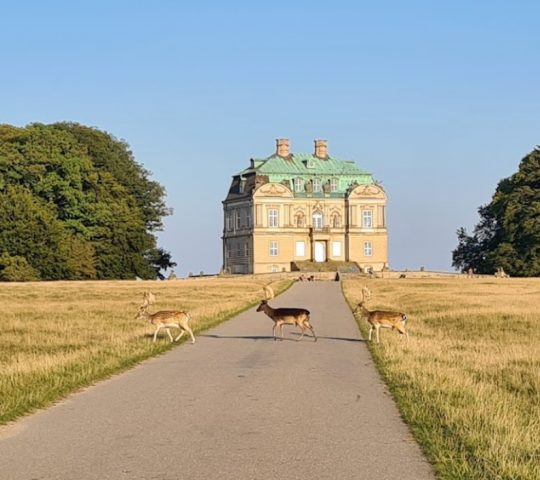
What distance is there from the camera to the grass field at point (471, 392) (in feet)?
29.2

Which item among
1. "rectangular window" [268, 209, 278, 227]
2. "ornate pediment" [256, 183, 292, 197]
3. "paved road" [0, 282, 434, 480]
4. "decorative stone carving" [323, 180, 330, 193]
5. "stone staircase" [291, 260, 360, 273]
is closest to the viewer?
"paved road" [0, 282, 434, 480]

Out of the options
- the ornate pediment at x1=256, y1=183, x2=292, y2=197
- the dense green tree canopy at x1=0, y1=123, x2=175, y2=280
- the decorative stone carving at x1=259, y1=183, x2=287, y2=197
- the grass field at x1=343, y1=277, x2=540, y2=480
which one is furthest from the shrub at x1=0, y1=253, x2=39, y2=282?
the grass field at x1=343, y1=277, x2=540, y2=480

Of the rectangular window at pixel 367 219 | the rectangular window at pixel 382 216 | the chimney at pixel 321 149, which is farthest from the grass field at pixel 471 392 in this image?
the chimney at pixel 321 149

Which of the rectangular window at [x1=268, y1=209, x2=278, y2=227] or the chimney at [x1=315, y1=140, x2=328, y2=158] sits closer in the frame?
the rectangular window at [x1=268, y1=209, x2=278, y2=227]

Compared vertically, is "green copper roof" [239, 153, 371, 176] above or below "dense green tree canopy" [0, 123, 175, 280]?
above

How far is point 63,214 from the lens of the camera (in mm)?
84812

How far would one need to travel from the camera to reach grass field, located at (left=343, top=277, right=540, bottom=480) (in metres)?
8.90

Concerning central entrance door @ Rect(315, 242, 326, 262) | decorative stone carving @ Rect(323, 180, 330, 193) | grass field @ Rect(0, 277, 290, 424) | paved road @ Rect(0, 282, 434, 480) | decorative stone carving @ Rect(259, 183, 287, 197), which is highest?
decorative stone carving @ Rect(323, 180, 330, 193)

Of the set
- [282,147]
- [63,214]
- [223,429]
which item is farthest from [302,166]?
[223,429]

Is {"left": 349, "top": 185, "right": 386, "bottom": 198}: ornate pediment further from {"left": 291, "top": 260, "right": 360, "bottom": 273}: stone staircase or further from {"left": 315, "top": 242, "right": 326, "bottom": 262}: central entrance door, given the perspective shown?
{"left": 291, "top": 260, "right": 360, "bottom": 273}: stone staircase

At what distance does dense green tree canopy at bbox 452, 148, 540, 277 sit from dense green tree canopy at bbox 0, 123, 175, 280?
34.7m

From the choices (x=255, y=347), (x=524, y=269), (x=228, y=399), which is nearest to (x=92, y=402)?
(x=228, y=399)

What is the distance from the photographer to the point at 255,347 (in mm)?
20547

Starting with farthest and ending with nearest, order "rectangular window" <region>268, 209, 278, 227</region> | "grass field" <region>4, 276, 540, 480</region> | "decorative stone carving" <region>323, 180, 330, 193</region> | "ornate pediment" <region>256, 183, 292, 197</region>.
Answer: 1. "decorative stone carving" <region>323, 180, 330, 193</region>
2. "rectangular window" <region>268, 209, 278, 227</region>
3. "ornate pediment" <region>256, 183, 292, 197</region>
4. "grass field" <region>4, 276, 540, 480</region>
